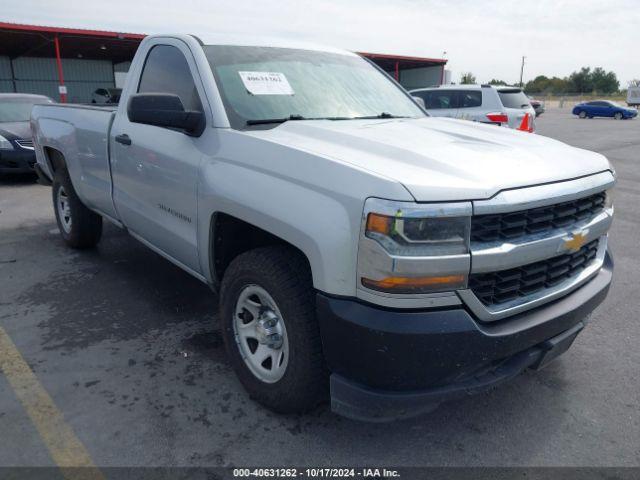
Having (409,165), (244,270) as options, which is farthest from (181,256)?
(409,165)

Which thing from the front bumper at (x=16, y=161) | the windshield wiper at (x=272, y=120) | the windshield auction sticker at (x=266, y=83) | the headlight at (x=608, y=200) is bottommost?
the front bumper at (x=16, y=161)

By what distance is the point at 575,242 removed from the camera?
2398mm

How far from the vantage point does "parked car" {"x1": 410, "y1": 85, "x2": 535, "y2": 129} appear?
1139cm

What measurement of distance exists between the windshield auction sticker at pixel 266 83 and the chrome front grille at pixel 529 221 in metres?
1.64

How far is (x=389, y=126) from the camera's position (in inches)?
122

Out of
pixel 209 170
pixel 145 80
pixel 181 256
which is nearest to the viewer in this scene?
pixel 209 170

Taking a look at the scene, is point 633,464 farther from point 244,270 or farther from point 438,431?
point 244,270

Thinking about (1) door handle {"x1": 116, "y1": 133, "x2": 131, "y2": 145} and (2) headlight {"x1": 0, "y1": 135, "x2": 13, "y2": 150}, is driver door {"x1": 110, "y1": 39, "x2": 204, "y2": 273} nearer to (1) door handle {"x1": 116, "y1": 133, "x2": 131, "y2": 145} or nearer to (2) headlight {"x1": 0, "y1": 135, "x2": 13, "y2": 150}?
(1) door handle {"x1": 116, "y1": 133, "x2": 131, "y2": 145}

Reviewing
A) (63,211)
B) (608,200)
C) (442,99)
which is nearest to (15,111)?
(63,211)

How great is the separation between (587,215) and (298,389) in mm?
1654

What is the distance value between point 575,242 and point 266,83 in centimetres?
193

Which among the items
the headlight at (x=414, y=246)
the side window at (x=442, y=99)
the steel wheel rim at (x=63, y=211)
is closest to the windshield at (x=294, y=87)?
the headlight at (x=414, y=246)

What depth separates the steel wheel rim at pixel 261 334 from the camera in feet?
8.39

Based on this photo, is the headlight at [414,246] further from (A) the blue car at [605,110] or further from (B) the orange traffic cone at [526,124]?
(A) the blue car at [605,110]
